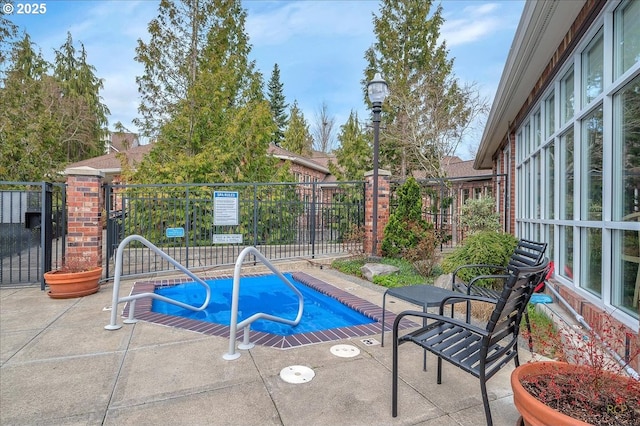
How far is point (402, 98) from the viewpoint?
15031 millimetres

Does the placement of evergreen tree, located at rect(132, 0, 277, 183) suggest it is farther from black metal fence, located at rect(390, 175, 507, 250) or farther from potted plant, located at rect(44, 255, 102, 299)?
potted plant, located at rect(44, 255, 102, 299)

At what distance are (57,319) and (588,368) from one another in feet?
16.8

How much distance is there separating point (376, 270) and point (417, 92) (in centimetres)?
1134

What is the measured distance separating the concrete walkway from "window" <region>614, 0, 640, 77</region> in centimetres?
260

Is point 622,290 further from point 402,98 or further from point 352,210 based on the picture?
point 402,98

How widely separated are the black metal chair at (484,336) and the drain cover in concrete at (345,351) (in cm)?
95

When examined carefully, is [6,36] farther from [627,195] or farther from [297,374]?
[627,195]

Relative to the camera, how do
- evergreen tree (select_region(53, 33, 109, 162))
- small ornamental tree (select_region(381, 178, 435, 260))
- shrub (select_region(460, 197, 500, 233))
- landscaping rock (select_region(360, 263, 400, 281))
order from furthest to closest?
evergreen tree (select_region(53, 33, 109, 162)), shrub (select_region(460, 197, 500, 233)), small ornamental tree (select_region(381, 178, 435, 260)), landscaping rock (select_region(360, 263, 400, 281))

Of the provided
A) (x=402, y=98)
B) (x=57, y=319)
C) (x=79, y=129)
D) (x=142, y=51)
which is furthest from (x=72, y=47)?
(x=57, y=319)

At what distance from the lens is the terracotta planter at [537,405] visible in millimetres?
1444

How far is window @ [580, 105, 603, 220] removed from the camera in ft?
10.2

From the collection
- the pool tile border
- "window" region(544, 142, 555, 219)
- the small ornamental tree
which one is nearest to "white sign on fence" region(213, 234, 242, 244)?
the pool tile border

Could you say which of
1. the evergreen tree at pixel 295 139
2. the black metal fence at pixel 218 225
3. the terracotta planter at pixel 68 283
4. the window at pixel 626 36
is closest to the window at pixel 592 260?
the window at pixel 626 36

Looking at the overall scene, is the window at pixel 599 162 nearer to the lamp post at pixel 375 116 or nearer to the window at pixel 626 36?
the window at pixel 626 36
